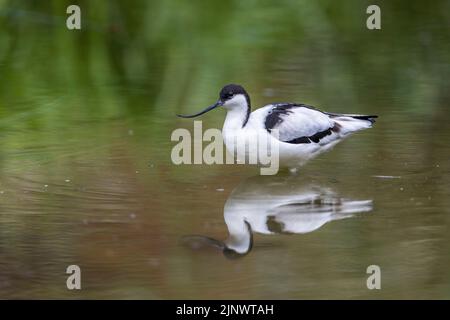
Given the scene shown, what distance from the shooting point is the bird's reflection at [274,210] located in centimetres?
591

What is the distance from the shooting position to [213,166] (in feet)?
24.2

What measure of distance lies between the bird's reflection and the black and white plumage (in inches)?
9.0

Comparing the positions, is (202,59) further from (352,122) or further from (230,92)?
(352,122)

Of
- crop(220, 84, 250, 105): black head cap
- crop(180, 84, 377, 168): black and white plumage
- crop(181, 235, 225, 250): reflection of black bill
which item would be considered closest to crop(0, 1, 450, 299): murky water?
crop(181, 235, 225, 250): reflection of black bill

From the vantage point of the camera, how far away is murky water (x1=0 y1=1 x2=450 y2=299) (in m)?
5.48

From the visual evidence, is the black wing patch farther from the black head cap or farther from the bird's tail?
the black head cap

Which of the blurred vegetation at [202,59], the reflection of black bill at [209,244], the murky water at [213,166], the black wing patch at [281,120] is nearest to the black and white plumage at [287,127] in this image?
the black wing patch at [281,120]

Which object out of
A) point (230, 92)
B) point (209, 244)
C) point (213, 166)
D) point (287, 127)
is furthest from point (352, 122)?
point (209, 244)

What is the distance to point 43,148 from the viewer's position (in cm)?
770

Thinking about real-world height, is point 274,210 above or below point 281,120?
below

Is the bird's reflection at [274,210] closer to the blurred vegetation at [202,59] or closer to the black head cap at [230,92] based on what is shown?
the black head cap at [230,92]

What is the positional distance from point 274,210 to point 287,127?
3.18 feet

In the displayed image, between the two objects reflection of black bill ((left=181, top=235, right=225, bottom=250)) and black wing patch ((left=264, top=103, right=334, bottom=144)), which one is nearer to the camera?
reflection of black bill ((left=181, top=235, right=225, bottom=250))
